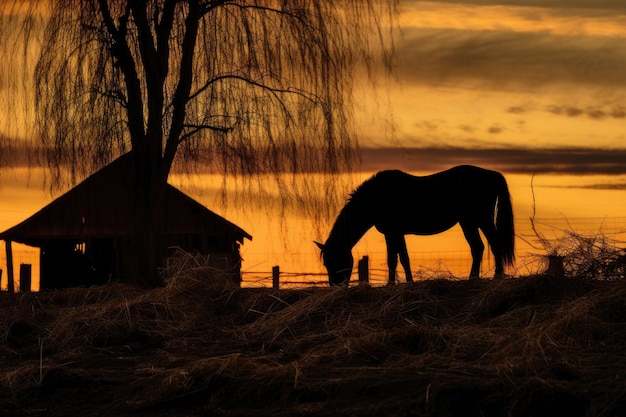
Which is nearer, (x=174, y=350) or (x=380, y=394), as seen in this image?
(x=380, y=394)

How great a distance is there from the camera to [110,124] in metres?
9.91

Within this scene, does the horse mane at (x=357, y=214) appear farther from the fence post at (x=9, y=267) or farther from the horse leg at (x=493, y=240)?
the fence post at (x=9, y=267)

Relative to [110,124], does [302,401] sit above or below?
below

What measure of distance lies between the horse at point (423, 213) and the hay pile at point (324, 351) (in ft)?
17.3

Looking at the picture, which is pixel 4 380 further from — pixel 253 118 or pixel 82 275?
pixel 82 275

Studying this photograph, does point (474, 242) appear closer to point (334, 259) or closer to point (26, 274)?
point (334, 259)

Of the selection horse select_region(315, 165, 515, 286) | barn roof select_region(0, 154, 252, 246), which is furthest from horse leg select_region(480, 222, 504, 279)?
Result: barn roof select_region(0, 154, 252, 246)

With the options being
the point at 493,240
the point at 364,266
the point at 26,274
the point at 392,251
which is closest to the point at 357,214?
the point at 392,251

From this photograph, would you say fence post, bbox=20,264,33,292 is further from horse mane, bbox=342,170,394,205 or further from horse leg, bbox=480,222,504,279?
horse leg, bbox=480,222,504,279

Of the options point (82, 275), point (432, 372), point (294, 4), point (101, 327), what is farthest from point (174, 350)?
point (82, 275)

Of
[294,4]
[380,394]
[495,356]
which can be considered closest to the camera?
[380,394]

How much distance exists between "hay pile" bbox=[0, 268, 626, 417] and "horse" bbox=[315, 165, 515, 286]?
5281 mm

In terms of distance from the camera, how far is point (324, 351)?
18.3 feet

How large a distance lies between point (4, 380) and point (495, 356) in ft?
10.1
